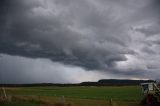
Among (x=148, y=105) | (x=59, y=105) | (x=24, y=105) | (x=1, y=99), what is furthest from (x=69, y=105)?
(x=148, y=105)

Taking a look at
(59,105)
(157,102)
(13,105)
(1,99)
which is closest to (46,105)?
(59,105)

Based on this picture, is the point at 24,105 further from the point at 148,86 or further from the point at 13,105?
the point at 148,86

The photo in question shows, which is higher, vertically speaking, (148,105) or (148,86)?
(148,86)

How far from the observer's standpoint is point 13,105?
27.0 meters

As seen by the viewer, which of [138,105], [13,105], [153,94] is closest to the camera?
[13,105]

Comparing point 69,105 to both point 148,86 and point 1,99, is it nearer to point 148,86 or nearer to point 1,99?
point 1,99

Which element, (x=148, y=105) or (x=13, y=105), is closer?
(x=13, y=105)

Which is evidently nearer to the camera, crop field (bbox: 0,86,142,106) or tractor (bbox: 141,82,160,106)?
crop field (bbox: 0,86,142,106)

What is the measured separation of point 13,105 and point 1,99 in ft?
17.2

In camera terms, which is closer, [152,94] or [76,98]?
[152,94]

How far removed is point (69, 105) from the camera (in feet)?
93.1

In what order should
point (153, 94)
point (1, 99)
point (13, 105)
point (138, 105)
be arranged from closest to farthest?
point (13, 105)
point (1, 99)
point (153, 94)
point (138, 105)

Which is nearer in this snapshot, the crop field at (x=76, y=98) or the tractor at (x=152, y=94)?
the crop field at (x=76, y=98)

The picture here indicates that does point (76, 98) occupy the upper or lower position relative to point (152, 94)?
lower
